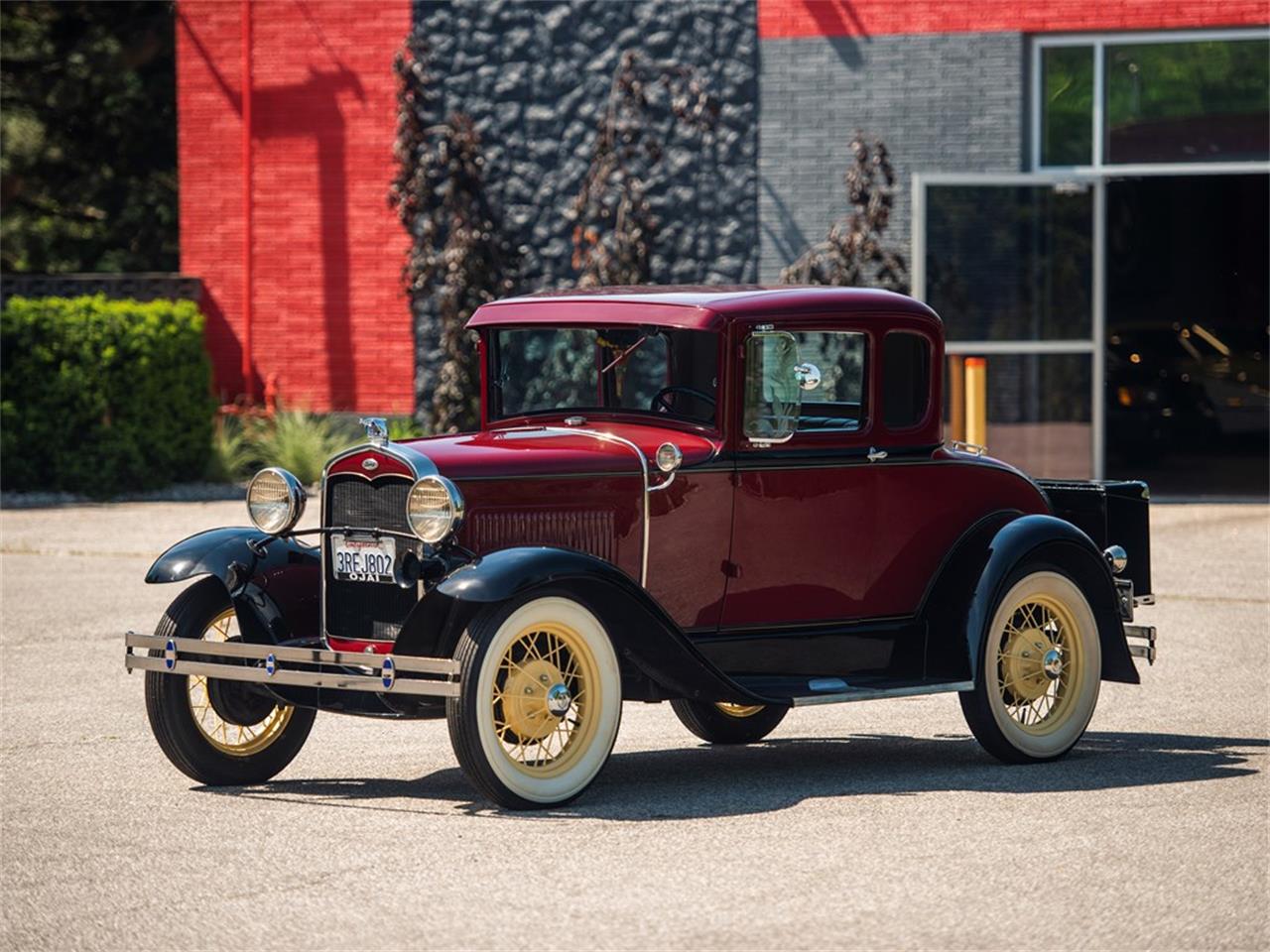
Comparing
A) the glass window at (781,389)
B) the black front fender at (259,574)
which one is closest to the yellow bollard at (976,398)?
the glass window at (781,389)

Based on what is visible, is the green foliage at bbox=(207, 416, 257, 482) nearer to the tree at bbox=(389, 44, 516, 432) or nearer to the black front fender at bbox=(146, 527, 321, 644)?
the tree at bbox=(389, 44, 516, 432)

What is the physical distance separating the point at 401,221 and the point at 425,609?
13562 millimetres

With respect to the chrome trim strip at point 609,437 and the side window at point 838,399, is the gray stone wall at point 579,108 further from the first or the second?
the chrome trim strip at point 609,437

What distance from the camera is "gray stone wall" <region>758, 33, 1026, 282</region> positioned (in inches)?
760

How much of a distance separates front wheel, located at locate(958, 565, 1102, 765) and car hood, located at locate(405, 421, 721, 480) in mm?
1375

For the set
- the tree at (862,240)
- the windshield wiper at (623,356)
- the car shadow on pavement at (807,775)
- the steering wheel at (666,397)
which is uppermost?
the tree at (862,240)

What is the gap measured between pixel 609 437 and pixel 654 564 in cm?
54

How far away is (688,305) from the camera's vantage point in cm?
823

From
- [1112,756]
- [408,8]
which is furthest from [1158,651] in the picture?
[408,8]

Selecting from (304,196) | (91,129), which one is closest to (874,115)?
(304,196)

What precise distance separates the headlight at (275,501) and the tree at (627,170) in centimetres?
1153

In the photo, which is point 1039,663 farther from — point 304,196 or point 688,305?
point 304,196

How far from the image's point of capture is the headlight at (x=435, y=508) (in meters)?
7.33

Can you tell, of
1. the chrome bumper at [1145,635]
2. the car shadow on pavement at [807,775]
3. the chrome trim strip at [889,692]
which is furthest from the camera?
the chrome bumper at [1145,635]
